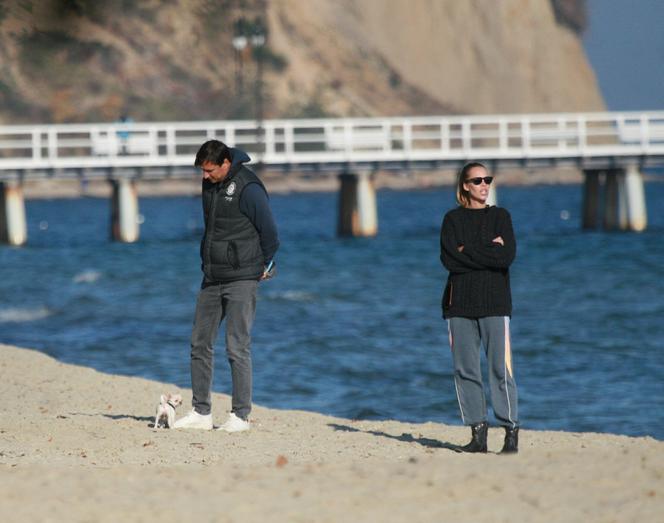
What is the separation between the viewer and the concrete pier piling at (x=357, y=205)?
43.1 meters

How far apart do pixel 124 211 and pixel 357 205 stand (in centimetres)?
688

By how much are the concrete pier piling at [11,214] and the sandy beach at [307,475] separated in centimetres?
3102

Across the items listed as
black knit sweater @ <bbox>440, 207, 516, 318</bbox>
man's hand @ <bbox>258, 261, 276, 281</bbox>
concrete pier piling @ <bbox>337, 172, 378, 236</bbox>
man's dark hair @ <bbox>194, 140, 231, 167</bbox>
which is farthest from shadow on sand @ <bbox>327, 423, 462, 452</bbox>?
concrete pier piling @ <bbox>337, 172, 378, 236</bbox>

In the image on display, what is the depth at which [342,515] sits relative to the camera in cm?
685

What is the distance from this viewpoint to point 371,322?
24.3 meters

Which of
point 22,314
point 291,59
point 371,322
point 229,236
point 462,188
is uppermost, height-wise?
point 291,59

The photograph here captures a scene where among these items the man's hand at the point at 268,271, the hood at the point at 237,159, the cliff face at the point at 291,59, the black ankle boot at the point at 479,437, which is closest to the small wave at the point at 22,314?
the man's hand at the point at 268,271

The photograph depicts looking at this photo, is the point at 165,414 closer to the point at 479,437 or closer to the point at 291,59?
the point at 479,437

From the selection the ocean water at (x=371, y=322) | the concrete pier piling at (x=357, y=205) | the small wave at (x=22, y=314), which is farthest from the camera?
the concrete pier piling at (x=357, y=205)

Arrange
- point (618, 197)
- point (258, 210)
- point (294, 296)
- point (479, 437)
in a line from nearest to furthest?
point (479, 437) < point (258, 210) < point (294, 296) < point (618, 197)

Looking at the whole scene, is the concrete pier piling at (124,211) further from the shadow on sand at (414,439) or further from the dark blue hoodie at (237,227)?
the dark blue hoodie at (237,227)

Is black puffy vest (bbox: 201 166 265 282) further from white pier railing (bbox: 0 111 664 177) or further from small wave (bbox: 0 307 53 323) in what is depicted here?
white pier railing (bbox: 0 111 664 177)

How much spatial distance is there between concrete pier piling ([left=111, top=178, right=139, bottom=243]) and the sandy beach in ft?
101

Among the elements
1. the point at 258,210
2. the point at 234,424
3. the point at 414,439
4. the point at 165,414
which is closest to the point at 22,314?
the point at 165,414
